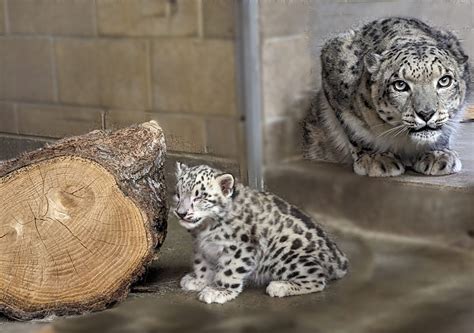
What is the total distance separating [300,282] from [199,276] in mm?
305

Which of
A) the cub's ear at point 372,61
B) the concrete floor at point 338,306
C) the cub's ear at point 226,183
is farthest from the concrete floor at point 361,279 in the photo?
the cub's ear at point 372,61

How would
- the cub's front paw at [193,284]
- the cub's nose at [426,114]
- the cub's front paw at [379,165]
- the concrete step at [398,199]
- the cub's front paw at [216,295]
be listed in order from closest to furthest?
the cub's front paw at [216,295] → the cub's front paw at [193,284] → the cub's nose at [426,114] → the concrete step at [398,199] → the cub's front paw at [379,165]

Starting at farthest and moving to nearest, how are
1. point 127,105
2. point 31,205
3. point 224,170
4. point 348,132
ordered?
point 348,132
point 127,105
point 224,170
point 31,205

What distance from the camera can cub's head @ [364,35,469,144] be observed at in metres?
2.81

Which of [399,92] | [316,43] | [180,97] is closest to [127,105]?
[180,97]

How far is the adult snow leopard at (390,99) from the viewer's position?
284cm

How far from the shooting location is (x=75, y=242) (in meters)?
2.47

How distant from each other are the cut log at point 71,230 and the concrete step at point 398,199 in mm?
603

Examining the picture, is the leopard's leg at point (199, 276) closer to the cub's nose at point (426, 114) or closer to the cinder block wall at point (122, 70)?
the cinder block wall at point (122, 70)

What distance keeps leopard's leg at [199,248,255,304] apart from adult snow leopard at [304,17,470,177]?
485 millimetres

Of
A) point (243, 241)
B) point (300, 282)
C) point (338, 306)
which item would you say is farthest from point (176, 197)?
point (338, 306)

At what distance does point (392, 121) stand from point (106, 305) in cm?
115

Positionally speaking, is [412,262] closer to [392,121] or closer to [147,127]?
[392,121]

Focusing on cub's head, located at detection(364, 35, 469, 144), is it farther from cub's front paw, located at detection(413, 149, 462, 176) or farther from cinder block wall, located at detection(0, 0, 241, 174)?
cinder block wall, located at detection(0, 0, 241, 174)
